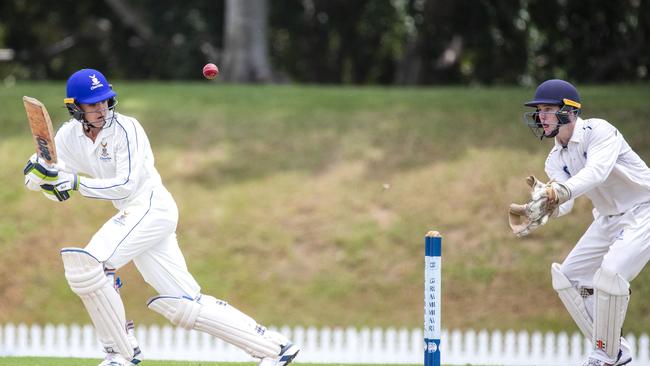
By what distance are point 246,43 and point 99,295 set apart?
12.4 meters

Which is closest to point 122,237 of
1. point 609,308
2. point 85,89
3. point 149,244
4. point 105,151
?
point 149,244

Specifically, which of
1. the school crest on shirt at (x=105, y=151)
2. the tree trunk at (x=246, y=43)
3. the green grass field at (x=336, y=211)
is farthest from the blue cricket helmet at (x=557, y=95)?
the tree trunk at (x=246, y=43)

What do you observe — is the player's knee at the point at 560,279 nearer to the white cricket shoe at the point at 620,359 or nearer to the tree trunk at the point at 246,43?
the white cricket shoe at the point at 620,359

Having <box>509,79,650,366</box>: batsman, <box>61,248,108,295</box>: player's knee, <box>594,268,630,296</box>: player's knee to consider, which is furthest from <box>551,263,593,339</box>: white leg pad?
<box>61,248,108,295</box>: player's knee

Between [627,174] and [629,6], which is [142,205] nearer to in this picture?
[627,174]

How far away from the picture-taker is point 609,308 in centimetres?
595

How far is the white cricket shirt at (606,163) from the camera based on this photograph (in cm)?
592

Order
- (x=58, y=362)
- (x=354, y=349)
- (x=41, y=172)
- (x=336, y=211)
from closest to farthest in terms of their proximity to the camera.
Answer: (x=41, y=172), (x=58, y=362), (x=354, y=349), (x=336, y=211)

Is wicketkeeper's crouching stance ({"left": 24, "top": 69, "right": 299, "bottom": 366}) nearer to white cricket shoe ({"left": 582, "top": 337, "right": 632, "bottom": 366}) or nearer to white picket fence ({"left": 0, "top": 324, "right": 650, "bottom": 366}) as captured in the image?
white cricket shoe ({"left": 582, "top": 337, "right": 632, "bottom": 366})

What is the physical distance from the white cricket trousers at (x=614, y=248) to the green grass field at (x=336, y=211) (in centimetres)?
458

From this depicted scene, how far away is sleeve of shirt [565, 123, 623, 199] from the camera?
570 cm

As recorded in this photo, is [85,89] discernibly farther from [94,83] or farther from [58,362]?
[58,362]

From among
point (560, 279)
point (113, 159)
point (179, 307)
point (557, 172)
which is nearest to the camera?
point (179, 307)

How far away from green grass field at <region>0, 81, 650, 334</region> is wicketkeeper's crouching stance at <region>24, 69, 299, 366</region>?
5.15m
